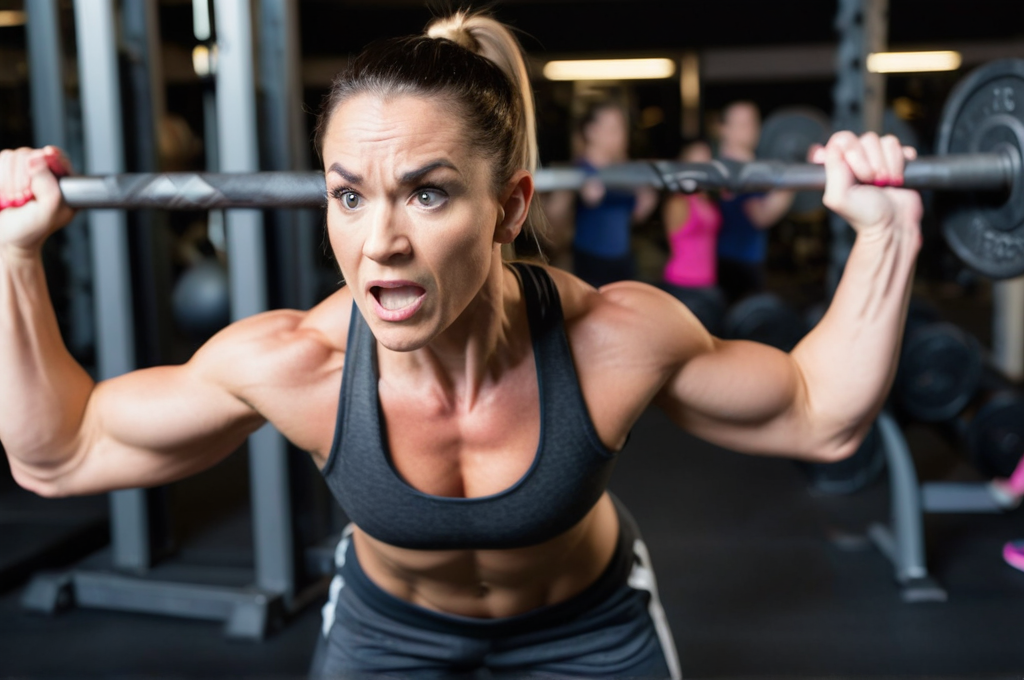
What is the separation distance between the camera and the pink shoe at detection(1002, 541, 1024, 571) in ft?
8.23

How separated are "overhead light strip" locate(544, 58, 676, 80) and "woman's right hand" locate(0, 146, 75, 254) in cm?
641

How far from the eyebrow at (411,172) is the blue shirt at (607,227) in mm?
2672

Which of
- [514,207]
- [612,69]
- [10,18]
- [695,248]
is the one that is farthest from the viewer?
[612,69]

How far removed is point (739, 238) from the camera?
3.87 meters

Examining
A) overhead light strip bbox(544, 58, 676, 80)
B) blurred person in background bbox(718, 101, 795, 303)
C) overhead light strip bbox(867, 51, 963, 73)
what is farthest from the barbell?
overhead light strip bbox(867, 51, 963, 73)

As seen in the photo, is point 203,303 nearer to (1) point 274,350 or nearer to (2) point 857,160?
(1) point 274,350

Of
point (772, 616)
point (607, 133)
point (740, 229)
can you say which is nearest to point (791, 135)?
point (740, 229)

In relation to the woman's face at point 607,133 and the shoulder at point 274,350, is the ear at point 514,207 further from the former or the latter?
the woman's face at point 607,133

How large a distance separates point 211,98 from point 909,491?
2.61 metres

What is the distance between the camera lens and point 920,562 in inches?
95.8

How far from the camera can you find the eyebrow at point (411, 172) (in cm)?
85

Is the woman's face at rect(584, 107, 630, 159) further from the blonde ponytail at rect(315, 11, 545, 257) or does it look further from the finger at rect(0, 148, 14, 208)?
the finger at rect(0, 148, 14, 208)

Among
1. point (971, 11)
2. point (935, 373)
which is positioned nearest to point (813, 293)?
point (971, 11)

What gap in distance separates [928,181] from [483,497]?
25.9 inches
